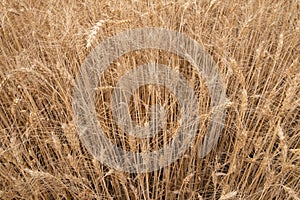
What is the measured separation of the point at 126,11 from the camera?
4.47 feet

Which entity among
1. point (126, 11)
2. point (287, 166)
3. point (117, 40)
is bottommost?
point (287, 166)

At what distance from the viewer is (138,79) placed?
126cm

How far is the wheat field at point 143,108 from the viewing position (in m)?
0.93

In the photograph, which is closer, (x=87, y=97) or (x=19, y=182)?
(x=19, y=182)

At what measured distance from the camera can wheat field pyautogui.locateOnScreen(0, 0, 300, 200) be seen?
926 mm

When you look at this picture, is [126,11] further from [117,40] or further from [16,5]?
[16,5]

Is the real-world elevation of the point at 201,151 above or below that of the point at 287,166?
below

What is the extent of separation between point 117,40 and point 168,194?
0.67 m

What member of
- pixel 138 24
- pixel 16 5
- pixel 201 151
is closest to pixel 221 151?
pixel 201 151

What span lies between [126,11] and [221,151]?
71 cm

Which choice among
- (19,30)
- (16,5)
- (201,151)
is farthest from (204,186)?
(16,5)

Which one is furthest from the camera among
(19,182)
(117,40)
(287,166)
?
(117,40)

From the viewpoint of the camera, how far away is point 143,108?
1250 mm

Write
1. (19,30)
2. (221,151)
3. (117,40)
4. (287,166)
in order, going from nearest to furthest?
(287,166), (221,151), (117,40), (19,30)
